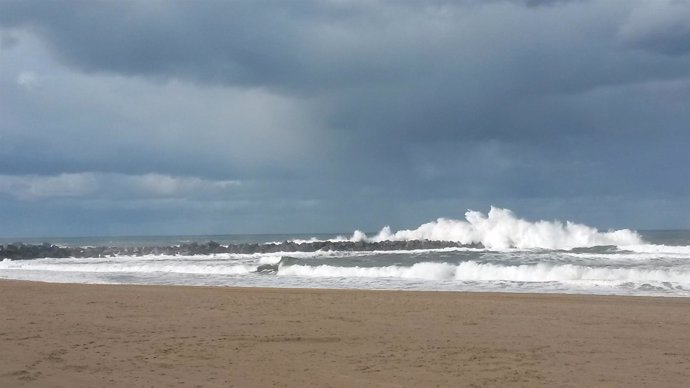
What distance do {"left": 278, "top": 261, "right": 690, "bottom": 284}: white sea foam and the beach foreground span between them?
284 inches

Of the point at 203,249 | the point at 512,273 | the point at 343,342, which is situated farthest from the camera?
the point at 203,249

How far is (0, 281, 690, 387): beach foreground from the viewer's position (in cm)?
771

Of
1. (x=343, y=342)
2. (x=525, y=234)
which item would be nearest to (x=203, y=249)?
(x=525, y=234)

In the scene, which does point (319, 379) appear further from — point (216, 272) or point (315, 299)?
point (216, 272)

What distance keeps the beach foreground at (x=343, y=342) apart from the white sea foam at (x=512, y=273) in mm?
7203

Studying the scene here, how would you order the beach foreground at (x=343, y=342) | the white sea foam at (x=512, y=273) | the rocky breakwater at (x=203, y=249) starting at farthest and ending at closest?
the rocky breakwater at (x=203, y=249)
the white sea foam at (x=512, y=273)
the beach foreground at (x=343, y=342)

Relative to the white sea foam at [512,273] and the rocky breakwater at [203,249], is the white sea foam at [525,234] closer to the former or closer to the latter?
the rocky breakwater at [203,249]

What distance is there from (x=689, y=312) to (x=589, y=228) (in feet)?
121

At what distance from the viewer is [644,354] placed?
9.30 metres

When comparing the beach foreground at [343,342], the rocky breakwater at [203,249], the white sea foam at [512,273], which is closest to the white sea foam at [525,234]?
the rocky breakwater at [203,249]

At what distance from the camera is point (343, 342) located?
32.8ft

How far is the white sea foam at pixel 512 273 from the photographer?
76.2 ft

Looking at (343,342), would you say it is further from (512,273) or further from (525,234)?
(525,234)

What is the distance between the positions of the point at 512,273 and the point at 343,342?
15.9m
